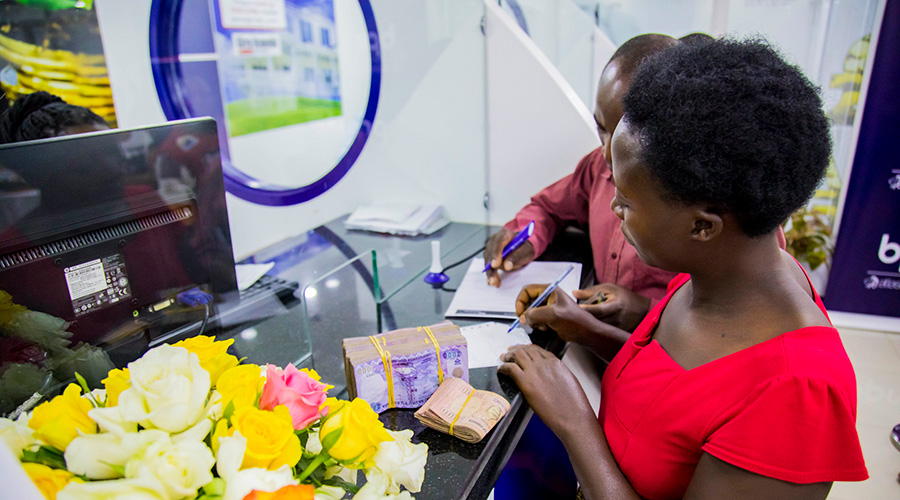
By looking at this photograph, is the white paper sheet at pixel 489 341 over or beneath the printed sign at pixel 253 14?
beneath

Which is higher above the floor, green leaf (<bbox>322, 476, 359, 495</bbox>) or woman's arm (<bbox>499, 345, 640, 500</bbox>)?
green leaf (<bbox>322, 476, 359, 495</bbox>)

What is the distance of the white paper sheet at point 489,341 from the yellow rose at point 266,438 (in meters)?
0.70

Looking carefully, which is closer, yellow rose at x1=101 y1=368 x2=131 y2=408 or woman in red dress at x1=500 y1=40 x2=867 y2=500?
yellow rose at x1=101 y1=368 x2=131 y2=408

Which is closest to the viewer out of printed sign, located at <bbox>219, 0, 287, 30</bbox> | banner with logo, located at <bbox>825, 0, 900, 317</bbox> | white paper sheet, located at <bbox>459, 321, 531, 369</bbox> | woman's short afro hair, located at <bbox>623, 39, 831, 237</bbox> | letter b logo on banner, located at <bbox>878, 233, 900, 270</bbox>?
woman's short afro hair, located at <bbox>623, 39, 831, 237</bbox>

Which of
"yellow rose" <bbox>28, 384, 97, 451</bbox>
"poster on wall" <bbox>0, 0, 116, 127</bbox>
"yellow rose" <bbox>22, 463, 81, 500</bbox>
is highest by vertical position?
"poster on wall" <bbox>0, 0, 116, 127</bbox>

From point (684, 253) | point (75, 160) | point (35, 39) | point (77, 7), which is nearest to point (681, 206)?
point (684, 253)

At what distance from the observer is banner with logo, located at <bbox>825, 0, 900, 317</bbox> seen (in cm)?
296

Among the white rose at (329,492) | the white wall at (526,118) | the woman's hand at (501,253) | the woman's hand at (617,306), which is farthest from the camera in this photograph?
the white wall at (526,118)

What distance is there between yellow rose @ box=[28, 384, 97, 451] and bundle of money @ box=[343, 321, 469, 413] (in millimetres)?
A: 449

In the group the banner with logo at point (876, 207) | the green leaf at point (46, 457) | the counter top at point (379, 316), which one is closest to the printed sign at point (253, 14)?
the counter top at point (379, 316)

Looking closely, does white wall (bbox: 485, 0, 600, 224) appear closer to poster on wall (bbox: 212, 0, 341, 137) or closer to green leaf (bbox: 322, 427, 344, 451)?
poster on wall (bbox: 212, 0, 341, 137)

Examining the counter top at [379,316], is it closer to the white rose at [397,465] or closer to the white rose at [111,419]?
the white rose at [397,465]

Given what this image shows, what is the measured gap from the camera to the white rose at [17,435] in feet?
1.82

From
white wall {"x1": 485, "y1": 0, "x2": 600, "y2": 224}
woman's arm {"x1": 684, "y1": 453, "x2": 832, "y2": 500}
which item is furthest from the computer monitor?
white wall {"x1": 485, "y1": 0, "x2": 600, "y2": 224}
